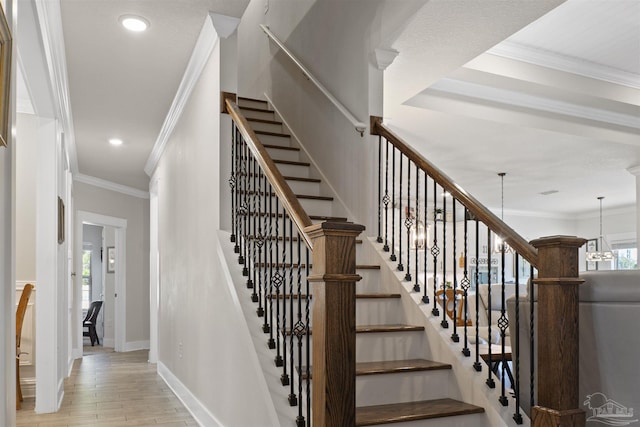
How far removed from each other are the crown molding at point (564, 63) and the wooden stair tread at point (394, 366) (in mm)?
2859

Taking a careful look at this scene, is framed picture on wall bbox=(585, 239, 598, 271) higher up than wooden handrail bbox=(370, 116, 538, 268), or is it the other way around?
wooden handrail bbox=(370, 116, 538, 268)

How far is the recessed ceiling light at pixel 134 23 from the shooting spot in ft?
11.5

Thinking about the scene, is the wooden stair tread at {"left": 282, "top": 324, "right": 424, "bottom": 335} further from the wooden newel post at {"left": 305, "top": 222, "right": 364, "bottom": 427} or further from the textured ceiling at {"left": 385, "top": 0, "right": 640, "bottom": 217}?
the textured ceiling at {"left": 385, "top": 0, "right": 640, "bottom": 217}

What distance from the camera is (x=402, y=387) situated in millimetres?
2979

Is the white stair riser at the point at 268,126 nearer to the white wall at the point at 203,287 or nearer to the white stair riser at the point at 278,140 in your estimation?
the white stair riser at the point at 278,140

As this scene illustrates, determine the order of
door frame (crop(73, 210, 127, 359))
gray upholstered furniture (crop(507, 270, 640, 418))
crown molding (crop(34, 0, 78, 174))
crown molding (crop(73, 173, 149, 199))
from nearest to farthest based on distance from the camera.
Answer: gray upholstered furniture (crop(507, 270, 640, 418)) < crown molding (crop(34, 0, 78, 174)) < crown molding (crop(73, 173, 149, 199)) < door frame (crop(73, 210, 127, 359))

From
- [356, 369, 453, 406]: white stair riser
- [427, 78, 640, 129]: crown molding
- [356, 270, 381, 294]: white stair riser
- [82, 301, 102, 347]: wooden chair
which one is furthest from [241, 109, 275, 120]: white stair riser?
[82, 301, 102, 347]: wooden chair

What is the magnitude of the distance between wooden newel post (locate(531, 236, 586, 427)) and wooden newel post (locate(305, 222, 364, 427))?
91 cm

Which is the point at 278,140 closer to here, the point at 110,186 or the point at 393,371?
the point at 393,371

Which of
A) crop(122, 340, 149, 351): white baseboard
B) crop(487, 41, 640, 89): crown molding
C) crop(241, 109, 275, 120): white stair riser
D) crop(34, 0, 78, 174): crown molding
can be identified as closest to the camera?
crop(34, 0, 78, 174): crown molding

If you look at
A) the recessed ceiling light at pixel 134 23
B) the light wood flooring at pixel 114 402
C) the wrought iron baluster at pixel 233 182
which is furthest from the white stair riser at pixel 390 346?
the recessed ceiling light at pixel 134 23

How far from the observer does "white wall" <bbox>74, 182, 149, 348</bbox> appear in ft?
29.6

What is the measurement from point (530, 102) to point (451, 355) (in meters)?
3.30

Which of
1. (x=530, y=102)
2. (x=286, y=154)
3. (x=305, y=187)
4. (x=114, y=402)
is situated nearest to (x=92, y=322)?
(x=114, y=402)
